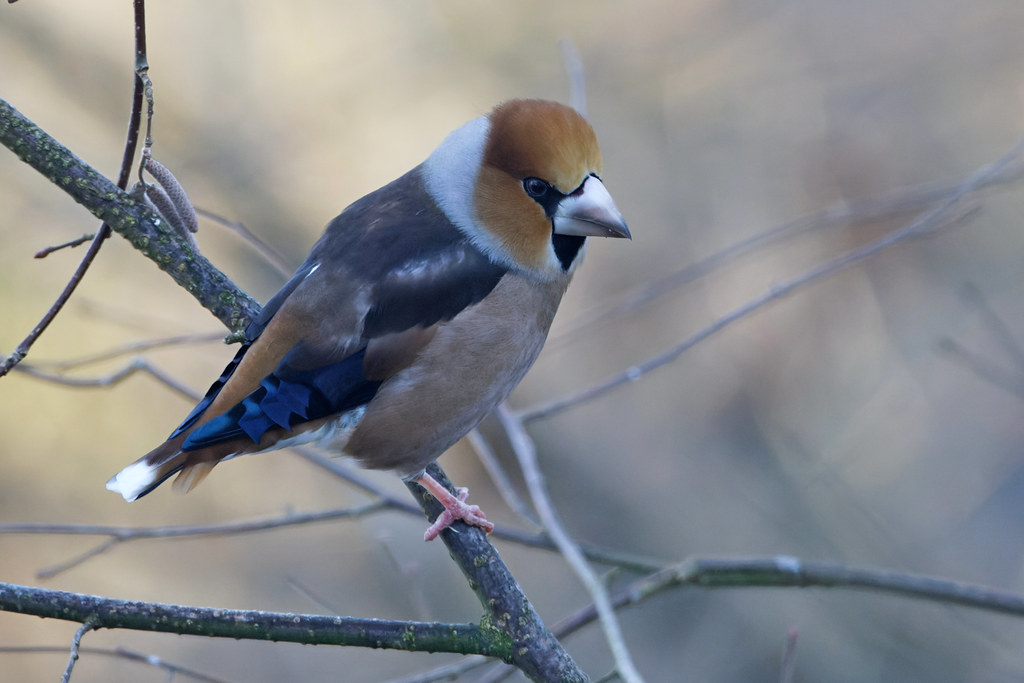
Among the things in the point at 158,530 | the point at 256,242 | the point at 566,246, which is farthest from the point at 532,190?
the point at 158,530

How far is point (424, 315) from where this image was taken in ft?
9.88

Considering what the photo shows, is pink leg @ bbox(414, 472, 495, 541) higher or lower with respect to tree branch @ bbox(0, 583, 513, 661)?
higher

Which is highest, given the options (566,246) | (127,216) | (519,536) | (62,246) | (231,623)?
(127,216)

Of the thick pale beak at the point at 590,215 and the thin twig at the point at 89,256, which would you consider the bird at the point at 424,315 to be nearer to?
the thick pale beak at the point at 590,215

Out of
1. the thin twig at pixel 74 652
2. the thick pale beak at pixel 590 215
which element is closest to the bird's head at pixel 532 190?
the thick pale beak at pixel 590 215

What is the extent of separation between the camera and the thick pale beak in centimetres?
299

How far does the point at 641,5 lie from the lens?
7.81 meters

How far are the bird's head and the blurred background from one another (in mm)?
3687

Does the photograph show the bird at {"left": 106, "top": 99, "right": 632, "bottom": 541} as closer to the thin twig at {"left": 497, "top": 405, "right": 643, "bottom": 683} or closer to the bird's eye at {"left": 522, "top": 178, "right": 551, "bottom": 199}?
the bird's eye at {"left": 522, "top": 178, "right": 551, "bottom": 199}

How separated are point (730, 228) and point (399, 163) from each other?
253 centimetres

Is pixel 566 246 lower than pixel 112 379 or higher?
lower

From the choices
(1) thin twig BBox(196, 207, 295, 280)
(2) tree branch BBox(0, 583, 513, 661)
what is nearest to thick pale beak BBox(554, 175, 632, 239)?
(1) thin twig BBox(196, 207, 295, 280)

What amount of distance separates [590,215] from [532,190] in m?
0.23

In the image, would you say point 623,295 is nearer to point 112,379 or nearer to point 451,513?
point 451,513
